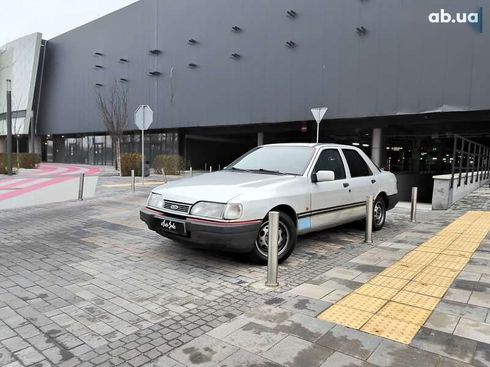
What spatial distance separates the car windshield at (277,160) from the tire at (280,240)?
2.92 ft

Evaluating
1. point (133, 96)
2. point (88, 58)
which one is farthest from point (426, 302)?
point (88, 58)

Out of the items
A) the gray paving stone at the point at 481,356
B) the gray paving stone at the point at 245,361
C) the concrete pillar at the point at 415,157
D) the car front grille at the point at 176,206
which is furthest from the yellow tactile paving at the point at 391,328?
the concrete pillar at the point at 415,157

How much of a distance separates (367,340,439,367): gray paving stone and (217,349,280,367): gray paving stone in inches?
29.1

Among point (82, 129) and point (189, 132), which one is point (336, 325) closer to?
point (189, 132)

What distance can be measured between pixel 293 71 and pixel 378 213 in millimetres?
15683

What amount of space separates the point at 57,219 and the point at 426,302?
24.4 ft

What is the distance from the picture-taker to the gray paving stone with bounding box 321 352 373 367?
283cm

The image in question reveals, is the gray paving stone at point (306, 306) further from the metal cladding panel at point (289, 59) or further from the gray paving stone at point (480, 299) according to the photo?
the metal cladding panel at point (289, 59)

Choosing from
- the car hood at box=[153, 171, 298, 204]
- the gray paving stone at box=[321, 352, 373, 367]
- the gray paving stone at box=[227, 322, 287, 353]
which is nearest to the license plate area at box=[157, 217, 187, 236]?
the car hood at box=[153, 171, 298, 204]

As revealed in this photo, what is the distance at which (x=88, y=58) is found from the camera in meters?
36.0

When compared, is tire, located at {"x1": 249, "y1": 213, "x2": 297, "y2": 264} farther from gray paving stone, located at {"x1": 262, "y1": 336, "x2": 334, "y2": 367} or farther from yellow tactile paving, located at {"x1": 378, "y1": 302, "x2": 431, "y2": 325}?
gray paving stone, located at {"x1": 262, "y1": 336, "x2": 334, "y2": 367}

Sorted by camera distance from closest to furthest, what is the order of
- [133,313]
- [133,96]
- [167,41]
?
[133,313] → [167,41] → [133,96]

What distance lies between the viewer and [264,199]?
199 inches

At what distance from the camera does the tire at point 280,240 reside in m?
5.12
